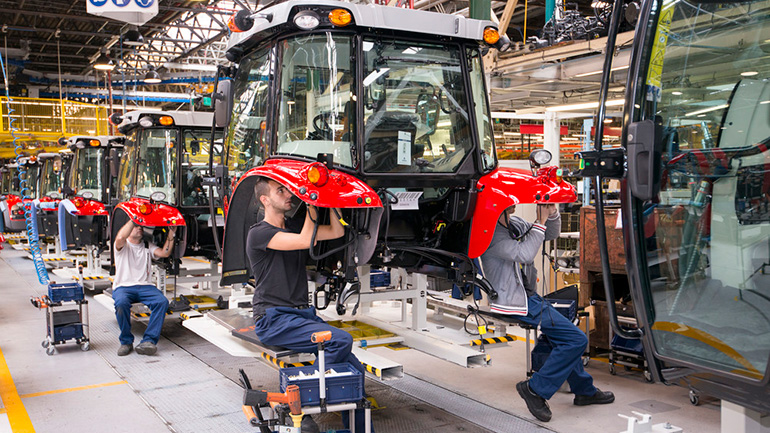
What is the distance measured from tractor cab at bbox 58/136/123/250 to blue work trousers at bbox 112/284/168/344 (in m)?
3.34

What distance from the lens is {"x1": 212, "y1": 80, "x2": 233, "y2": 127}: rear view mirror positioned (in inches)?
197

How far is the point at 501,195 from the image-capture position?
4.67 m

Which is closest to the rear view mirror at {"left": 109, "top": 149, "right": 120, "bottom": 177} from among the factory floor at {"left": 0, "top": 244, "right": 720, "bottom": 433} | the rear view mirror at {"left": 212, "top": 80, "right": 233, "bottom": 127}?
the factory floor at {"left": 0, "top": 244, "right": 720, "bottom": 433}

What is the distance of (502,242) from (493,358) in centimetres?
224

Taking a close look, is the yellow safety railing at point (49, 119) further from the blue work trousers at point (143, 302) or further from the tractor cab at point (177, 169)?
the blue work trousers at point (143, 302)

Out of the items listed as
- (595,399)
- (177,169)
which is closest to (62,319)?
(177,169)

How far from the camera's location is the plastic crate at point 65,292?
23.2 feet

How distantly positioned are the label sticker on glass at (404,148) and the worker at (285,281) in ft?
1.84

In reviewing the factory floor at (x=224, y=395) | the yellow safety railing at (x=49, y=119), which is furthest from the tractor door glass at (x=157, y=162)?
the yellow safety railing at (x=49, y=119)

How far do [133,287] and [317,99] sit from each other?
390 cm

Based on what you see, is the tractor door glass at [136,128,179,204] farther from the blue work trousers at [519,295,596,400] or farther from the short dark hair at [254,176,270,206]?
the blue work trousers at [519,295,596,400]

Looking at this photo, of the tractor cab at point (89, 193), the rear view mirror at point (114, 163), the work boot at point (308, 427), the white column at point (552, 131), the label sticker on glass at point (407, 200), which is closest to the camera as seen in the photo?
the work boot at point (308, 427)

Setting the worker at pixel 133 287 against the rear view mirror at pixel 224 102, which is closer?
the rear view mirror at pixel 224 102

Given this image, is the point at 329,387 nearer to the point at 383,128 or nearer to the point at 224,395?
the point at 383,128
